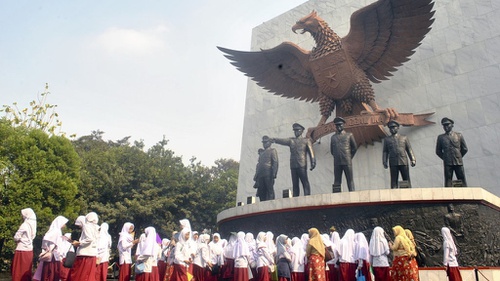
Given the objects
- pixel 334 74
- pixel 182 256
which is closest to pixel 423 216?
pixel 182 256

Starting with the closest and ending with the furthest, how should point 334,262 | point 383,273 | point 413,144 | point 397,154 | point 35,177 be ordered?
point 383,273 < point 334,262 < point 397,154 < point 413,144 < point 35,177

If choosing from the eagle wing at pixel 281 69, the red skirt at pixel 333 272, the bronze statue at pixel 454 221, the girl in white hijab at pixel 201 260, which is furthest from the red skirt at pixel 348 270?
the eagle wing at pixel 281 69

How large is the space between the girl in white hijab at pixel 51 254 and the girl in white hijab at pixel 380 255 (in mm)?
4775

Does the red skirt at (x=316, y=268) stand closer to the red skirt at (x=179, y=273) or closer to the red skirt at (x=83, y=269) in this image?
the red skirt at (x=179, y=273)

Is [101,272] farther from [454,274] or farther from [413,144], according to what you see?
[413,144]

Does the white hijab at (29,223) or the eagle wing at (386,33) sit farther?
the eagle wing at (386,33)

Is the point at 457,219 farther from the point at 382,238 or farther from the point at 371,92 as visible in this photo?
the point at 371,92

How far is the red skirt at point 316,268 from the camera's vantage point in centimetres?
591

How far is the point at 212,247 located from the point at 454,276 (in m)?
4.45

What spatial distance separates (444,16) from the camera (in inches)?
488

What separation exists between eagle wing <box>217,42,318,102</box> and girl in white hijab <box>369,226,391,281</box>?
7.59 m

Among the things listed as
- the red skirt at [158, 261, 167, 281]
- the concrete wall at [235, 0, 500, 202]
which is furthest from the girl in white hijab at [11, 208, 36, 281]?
the concrete wall at [235, 0, 500, 202]

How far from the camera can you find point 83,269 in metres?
5.26

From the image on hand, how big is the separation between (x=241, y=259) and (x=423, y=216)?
347 centimetres
